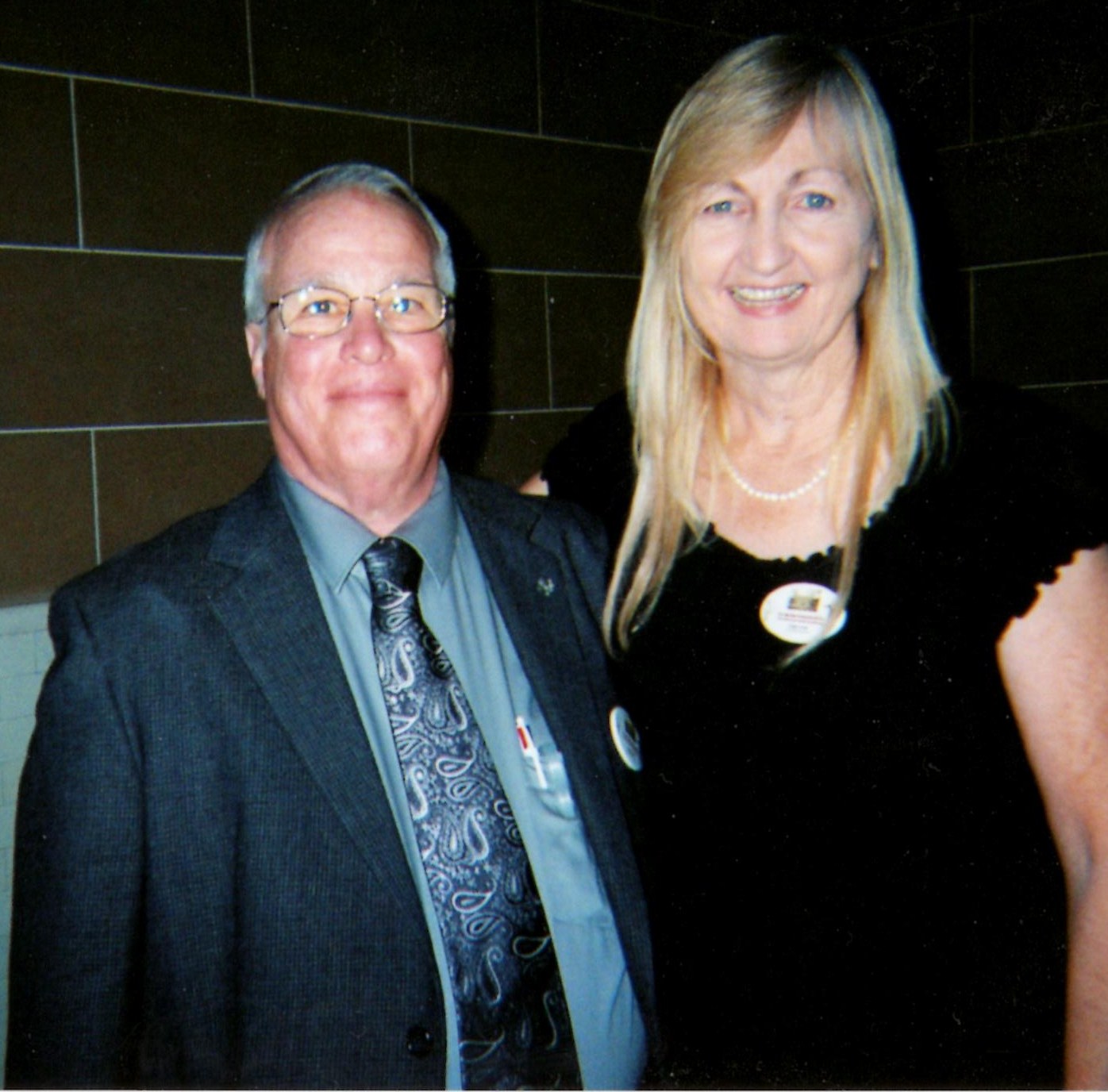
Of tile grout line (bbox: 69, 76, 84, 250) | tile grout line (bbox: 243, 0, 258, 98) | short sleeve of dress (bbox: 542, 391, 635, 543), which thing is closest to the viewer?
short sleeve of dress (bbox: 542, 391, 635, 543)

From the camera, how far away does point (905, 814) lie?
56.8 inches

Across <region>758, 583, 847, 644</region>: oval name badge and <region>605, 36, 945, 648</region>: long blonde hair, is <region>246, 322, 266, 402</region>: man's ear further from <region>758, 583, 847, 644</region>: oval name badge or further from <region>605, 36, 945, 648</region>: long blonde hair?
<region>758, 583, 847, 644</region>: oval name badge

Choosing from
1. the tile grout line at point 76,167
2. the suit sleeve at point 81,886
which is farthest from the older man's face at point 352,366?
the tile grout line at point 76,167

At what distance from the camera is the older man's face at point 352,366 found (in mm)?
1479

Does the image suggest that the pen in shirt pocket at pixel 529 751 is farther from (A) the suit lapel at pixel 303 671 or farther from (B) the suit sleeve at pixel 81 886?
(B) the suit sleeve at pixel 81 886

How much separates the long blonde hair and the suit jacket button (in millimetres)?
612

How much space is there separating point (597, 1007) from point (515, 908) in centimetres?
20

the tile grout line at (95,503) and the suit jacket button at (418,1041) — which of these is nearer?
the suit jacket button at (418,1041)

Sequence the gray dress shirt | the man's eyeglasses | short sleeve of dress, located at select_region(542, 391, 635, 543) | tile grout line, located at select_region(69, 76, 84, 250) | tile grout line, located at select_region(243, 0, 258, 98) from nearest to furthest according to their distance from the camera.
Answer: the gray dress shirt → the man's eyeglasses → short sleeve of dress, located at select_region(542, 391, 635, 543) → tile grout line, located at select_region(69, 76, 84, 250) → tile grout line, located at select_region(243, 0, 258, 98)

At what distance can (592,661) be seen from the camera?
64.1 inches

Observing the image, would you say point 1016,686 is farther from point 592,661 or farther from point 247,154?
point 247,154

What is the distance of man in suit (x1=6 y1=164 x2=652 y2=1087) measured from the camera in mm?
1262

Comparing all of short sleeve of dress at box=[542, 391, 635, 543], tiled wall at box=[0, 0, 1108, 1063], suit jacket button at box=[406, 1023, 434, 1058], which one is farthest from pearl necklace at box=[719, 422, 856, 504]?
tiled wall at box=[0, 0, 1108, 1063]

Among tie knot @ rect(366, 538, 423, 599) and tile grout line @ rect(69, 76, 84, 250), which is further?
tile grout line @ rect(69, 76, 84, 250)
